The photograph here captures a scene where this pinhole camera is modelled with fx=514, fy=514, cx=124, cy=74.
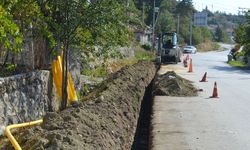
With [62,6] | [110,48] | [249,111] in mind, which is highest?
[62,6]

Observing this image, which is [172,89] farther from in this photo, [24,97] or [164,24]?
[164,24]

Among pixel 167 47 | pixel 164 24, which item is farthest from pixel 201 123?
pixel 164 24

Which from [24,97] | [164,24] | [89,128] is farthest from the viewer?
[164,24]

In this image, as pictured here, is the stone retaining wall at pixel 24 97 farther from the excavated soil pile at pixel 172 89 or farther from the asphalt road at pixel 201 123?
the excavated soil pile at pixel 172 89

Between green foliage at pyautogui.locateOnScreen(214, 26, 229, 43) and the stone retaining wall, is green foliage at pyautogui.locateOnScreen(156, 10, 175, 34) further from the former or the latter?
the stone retaining wall

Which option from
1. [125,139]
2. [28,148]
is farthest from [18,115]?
[28,148]

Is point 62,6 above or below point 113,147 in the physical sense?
above

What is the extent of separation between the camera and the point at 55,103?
11852mm

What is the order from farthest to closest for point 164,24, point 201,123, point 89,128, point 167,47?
point 164,24
point 167,47
point 201,123
point 89,128

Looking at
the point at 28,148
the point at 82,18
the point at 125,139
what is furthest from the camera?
the point at 82,18

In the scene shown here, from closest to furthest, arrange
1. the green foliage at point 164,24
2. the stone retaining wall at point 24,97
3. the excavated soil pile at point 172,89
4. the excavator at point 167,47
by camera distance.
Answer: the stone retaining wall at point 24,97
the excavated soil pile at point 172,89
the excavator at point 167,47
the green foliage at point 164,24

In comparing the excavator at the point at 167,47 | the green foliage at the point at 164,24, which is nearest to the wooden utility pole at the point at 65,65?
the excavator at the point at 167,47

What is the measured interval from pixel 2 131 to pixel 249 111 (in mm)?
7881

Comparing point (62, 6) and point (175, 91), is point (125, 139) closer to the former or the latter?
point (62, 6)
